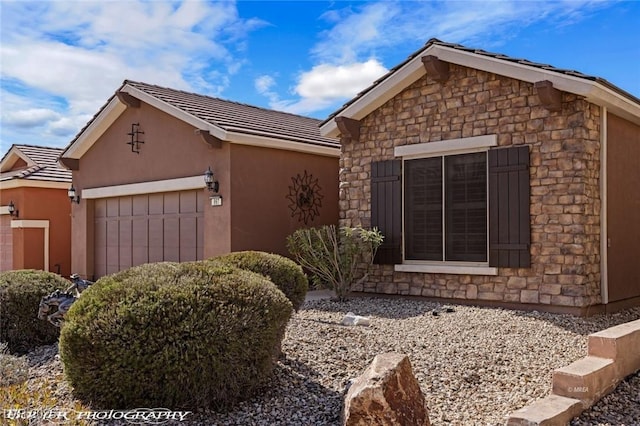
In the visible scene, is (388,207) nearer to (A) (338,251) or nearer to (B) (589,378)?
(A) (338,251)

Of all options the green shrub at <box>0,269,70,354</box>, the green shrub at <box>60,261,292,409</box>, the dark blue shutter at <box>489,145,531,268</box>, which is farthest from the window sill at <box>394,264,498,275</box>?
the green shrub at <box>0,269,70,354</box>

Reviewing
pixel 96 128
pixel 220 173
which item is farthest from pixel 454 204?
pixel 96 128

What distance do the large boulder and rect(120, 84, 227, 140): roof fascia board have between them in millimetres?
7320

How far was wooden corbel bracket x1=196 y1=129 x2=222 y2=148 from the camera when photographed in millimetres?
10602

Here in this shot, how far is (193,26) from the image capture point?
8.75 m

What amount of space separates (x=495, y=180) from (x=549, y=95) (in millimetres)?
1410

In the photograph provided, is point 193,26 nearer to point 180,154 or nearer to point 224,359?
point 180,154

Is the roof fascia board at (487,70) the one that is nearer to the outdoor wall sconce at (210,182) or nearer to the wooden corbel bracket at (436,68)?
the wooden corbel bracket at (436,68)

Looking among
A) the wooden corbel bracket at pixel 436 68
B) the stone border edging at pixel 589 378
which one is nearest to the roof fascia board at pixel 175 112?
the wooden corbel bracket at pixel 436 68

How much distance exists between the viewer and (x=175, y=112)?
37.1 ft

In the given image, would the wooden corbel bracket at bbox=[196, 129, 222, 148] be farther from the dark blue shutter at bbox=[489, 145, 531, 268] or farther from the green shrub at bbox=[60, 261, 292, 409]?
the green shrub at bbox=[60, 261, 292, 409]

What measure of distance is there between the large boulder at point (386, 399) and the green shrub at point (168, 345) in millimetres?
869

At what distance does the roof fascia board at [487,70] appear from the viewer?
7.60m

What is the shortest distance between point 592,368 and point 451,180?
4902mm
